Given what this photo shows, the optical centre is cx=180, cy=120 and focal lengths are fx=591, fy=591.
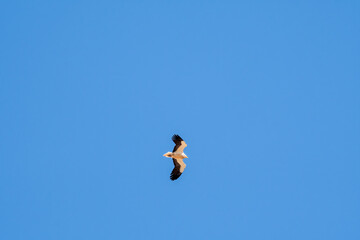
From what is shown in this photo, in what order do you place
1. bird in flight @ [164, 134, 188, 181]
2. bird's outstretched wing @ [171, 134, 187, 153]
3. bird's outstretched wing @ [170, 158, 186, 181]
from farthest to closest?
bird's outstretched wing @ [170, 158, 186, 181] → bird in flight @ [164, 134, 188, 181] → bird's outstretched wing @ [171, 134, 187, 153]

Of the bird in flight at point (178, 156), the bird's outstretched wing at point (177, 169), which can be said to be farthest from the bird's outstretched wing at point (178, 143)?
the bird's outstretched wing at point (177, 169)

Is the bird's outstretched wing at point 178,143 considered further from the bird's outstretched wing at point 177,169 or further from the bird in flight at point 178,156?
the bird's outstretched wing at point 177,169

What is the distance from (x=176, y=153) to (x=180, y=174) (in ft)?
6.83

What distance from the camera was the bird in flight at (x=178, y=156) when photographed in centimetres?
4519

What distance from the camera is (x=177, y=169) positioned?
155 ft

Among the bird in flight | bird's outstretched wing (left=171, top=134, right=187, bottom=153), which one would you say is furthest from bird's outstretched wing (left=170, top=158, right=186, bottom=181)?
bird's outstretched wing (left=171, top=134, right=187, bottom=153)

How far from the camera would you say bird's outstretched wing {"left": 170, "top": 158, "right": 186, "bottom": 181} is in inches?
1854

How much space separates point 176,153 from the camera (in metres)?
46.2

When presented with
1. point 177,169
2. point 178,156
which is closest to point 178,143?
point 178,156

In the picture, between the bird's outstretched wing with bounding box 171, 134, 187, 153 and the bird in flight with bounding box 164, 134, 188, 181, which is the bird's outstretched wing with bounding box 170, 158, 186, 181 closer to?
the bird in flight with bounding box 164, 134, 188, 181

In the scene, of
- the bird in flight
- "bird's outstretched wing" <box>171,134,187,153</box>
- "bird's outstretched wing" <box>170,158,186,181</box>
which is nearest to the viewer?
"bird's outstretched wing" <box>171,134,187,153</box>

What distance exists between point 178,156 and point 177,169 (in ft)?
4.60

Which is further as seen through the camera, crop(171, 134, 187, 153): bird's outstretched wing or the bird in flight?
the bird in flight

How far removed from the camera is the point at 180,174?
47.3m
